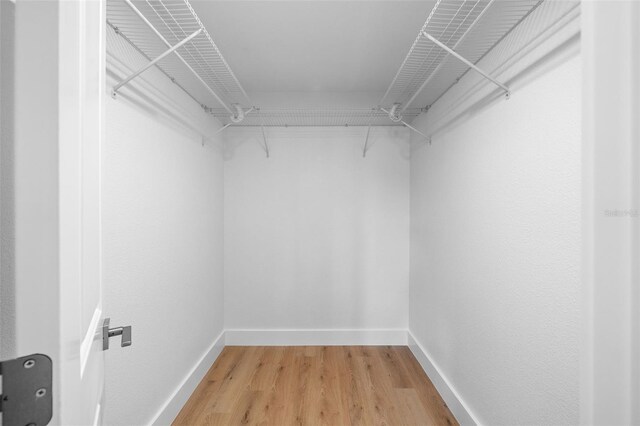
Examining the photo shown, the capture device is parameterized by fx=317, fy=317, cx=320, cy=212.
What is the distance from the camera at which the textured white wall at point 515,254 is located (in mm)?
1126

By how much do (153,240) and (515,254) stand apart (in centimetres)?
181

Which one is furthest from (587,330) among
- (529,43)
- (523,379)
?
(529,43)

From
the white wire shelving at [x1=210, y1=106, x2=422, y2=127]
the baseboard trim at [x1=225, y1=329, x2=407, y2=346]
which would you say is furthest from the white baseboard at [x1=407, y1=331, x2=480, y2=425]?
the white wire shelving at [x1=210, y1=106, x2=422, y2=127]

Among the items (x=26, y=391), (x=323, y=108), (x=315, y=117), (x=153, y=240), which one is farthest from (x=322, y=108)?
(x=26, y=391)

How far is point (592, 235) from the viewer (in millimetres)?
435

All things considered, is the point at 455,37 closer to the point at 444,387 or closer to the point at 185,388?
the point at 444,387

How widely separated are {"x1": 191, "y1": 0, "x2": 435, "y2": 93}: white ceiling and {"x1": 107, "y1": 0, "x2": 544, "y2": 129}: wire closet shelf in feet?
0.40

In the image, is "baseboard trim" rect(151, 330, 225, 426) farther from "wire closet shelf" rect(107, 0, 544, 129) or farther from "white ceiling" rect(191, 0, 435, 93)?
"white ceiling" rect(191, 0, 435, 93)

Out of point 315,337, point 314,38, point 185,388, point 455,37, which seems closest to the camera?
point 455,37

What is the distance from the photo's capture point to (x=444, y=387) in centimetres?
211

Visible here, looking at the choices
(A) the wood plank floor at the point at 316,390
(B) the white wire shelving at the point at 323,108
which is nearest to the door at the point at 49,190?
(B) the white wire shelving at the point at 323,108

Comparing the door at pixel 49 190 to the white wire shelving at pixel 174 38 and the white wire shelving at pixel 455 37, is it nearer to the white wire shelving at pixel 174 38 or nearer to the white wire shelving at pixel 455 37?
the white wire shelving at pixel 174 38

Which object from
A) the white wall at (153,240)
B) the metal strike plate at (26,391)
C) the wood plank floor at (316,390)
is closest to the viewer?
the metal strike plate at (26,391)

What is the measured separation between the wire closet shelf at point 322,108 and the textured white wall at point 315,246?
0.48 m
